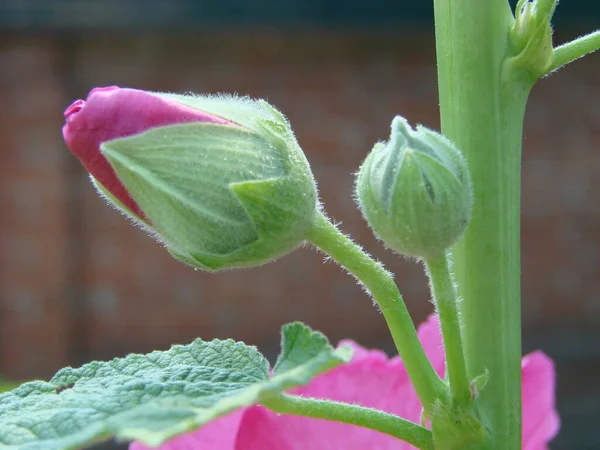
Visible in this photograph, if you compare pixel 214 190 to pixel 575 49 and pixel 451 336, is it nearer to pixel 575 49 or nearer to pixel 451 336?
pixel 451 336

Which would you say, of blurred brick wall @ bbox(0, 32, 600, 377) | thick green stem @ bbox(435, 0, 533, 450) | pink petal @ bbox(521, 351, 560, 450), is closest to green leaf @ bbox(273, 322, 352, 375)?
thick green stem @ bbox(435, 0, 533, 450)

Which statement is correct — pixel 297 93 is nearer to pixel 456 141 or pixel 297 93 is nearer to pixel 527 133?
pixel 527 133

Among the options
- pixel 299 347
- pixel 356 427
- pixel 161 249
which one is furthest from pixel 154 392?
pixel 161 249

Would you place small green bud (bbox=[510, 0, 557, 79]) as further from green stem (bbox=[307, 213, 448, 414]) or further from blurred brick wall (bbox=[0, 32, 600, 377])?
blurred brick wall (bbox=[0, 32, 600, 377])

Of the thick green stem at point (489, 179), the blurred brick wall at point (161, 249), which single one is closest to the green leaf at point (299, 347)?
the thick green stem at point (489, 179)

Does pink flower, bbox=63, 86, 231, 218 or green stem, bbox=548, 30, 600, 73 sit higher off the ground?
green stem, bbox=548, 30, 600, 73

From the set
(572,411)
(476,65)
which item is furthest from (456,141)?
(572,411)

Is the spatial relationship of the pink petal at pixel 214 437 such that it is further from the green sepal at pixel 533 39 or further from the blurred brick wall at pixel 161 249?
the blurred brick wall at pixel 161 249

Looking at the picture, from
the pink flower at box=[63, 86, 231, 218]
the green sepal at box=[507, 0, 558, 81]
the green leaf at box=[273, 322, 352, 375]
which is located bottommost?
the green leaf at box=[273, 322, 352, 375]
